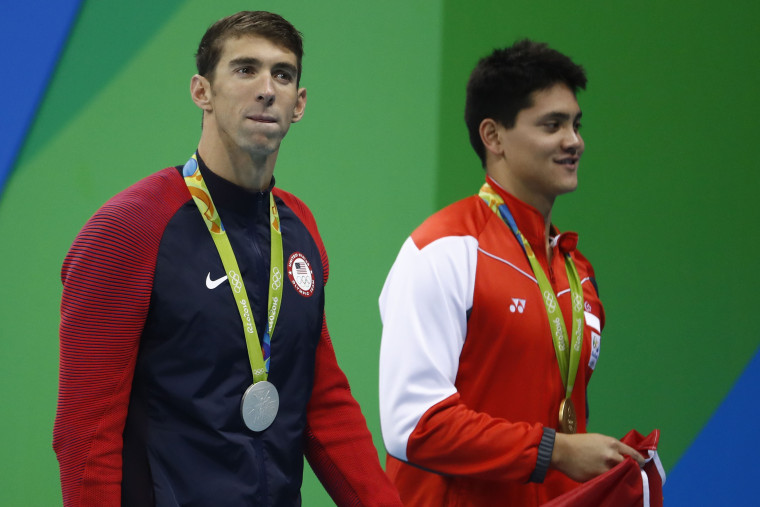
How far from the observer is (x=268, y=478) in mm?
1643

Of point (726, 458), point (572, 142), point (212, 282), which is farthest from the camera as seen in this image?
point (726, 458)

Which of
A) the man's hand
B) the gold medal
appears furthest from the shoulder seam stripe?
the man's hand

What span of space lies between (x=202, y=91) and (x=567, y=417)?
41.5 inches

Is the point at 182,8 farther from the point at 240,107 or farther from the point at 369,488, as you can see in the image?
the point at 369,488

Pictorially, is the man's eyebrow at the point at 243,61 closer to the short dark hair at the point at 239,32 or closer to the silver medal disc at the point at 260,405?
the short dark hair at the point at 239,32

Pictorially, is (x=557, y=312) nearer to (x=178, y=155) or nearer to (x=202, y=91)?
(x=202, y=91)

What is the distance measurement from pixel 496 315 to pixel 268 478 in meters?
0.66

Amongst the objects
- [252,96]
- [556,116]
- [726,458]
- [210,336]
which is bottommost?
[726,458]

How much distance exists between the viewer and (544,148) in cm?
227

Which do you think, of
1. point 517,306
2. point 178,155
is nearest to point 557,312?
point 517,306

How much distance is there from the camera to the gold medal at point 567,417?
2109 millimetres

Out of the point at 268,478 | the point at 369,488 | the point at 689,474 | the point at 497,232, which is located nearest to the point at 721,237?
the point at 689,474

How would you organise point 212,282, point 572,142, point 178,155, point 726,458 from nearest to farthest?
point 212,282
point 572,142
point 178,155
point 726,458

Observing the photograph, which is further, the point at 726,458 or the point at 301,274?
the point at 726,458
